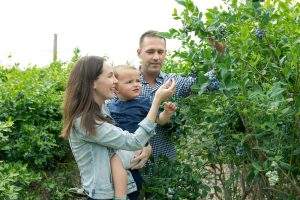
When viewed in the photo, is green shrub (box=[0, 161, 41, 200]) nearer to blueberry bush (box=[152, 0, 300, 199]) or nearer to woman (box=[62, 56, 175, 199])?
woman (box=[62, 56, 175, 199])

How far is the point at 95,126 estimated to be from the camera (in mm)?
3143

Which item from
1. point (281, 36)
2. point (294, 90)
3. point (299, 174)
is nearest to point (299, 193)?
point (299, 174)

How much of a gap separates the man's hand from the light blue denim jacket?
33 cm

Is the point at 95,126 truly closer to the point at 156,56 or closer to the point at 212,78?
the point at 212,78

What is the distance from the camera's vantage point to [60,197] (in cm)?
448

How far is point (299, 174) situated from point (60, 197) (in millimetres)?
2204

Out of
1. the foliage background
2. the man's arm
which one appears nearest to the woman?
the man's arm

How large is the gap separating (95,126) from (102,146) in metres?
0.16

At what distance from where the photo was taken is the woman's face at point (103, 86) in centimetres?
330

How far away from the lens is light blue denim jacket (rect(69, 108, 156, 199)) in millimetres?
3180

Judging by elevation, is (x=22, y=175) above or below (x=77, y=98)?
below

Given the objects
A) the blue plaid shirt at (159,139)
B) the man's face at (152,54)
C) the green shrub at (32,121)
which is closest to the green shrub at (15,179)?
the green shrub at (32,121)

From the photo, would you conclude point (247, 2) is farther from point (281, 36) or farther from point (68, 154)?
point (68, 154)

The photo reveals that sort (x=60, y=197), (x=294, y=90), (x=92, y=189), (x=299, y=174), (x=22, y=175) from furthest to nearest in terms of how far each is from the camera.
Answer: (x=60, y=197) < (x=22, y=175) < (x=92, y=189) < (x=299, y=174) < (x=294, y=90)
